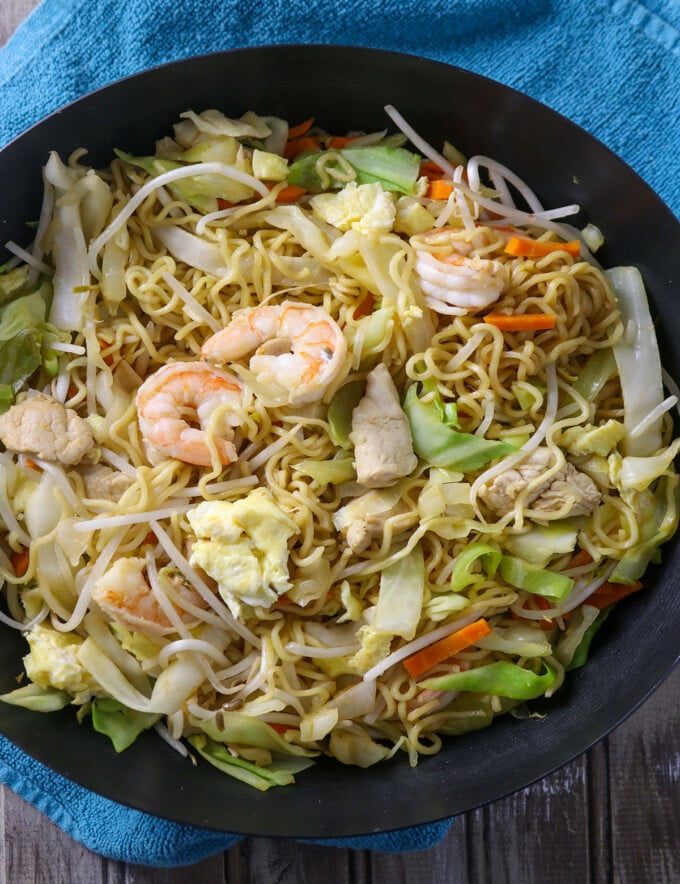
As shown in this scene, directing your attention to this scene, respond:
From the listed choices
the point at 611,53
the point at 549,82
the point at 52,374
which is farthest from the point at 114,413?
the point at 611,53

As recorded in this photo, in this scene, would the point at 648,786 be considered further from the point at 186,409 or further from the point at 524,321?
the point at 186,409

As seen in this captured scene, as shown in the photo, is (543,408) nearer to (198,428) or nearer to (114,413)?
(198,428)

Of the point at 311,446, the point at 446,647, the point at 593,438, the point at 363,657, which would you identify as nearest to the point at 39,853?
the point at 363,657

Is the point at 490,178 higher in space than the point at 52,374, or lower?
higher

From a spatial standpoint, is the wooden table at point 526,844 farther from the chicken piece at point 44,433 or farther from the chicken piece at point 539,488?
the chicken piece at point 44,433

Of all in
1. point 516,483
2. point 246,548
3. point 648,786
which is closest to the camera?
point 246,548
